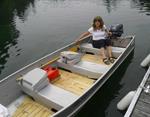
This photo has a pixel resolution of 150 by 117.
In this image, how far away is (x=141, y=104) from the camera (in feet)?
19.6

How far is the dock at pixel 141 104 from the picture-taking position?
5.66 metres

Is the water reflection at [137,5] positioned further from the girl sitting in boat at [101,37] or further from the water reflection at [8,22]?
the girl sitting in boat at [101,37]

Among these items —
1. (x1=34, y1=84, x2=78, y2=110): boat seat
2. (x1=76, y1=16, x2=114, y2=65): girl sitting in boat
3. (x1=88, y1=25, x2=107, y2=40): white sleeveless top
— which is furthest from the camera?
(x1=88, y1=25, x2=107, y2=40): white sleeveless top

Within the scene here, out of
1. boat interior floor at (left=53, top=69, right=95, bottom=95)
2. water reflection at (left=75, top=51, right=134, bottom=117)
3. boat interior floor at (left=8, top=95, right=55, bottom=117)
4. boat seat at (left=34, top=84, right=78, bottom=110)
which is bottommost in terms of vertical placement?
water reflection at (left=75, top=51, right=134, bottom=117)

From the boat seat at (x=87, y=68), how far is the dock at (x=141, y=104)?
1.57m

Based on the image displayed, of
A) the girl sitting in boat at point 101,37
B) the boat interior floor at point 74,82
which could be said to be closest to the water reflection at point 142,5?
the girl sitting in boat at point 101,37

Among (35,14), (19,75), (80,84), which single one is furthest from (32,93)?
(35,14)

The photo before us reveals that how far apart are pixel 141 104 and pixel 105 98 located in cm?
198

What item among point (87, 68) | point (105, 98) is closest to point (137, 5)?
point (87, 68)

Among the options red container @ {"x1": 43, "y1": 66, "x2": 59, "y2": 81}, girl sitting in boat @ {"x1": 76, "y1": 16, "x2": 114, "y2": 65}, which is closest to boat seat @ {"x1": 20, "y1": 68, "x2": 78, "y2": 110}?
red container @ {"x1": 43, "y1": 66, "x2": 59, "y2": 81}

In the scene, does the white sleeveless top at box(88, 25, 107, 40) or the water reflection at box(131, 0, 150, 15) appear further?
the water reflection at box(131, 0, 150, 15)

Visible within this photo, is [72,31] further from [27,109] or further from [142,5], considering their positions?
[27,109]

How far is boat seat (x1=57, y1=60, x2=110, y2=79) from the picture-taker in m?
7.69

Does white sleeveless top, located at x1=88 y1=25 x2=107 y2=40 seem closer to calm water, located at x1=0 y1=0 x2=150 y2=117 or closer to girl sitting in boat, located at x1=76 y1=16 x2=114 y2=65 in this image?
Result: girl sitting in boat, located at x1=76 y1=16 x2=114 y2=65
